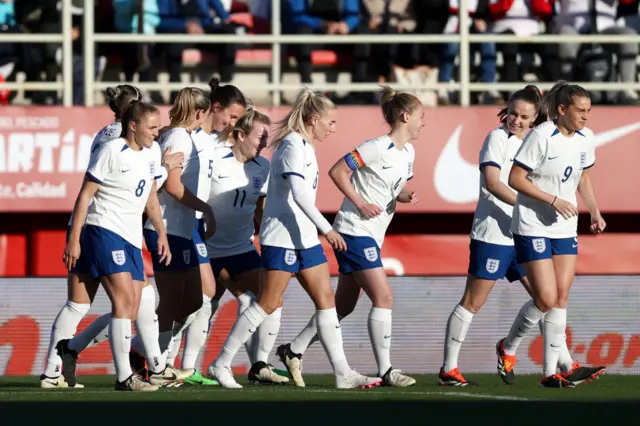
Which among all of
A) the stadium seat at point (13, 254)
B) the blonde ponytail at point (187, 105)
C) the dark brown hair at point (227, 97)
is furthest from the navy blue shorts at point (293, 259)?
the stadium seat at point (13, 254)

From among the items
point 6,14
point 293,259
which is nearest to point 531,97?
point 293,259

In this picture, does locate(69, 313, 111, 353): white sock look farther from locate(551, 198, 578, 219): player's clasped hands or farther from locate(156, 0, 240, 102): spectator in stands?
locate(156, 0, 240, 102): spectator in stands

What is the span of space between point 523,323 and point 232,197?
2.28 metres

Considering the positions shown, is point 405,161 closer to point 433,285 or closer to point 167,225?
point 167,225

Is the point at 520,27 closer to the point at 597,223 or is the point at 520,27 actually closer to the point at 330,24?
the point at 330,24

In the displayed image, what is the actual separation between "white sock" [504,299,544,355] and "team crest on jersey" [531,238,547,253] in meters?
0.53

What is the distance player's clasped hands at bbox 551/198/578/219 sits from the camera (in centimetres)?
904

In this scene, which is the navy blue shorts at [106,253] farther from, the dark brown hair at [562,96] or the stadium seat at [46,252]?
the stadium seat at [46,252]

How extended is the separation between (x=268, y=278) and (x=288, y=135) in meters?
0.93

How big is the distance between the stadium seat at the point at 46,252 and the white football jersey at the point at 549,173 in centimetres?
746

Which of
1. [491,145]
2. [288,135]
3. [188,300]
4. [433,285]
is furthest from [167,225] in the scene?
[433,285]

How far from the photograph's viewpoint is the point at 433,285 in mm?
12312

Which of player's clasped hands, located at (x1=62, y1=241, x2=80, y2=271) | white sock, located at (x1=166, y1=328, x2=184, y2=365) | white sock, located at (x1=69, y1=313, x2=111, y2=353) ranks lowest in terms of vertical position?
white sock, located at (x1=166, y1=328, x2=184, y2=365)

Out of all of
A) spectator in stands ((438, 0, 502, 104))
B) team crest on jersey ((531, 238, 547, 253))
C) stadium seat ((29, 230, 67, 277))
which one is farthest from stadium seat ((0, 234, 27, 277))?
team crest on jersey ((531, 238, 547, 253))
